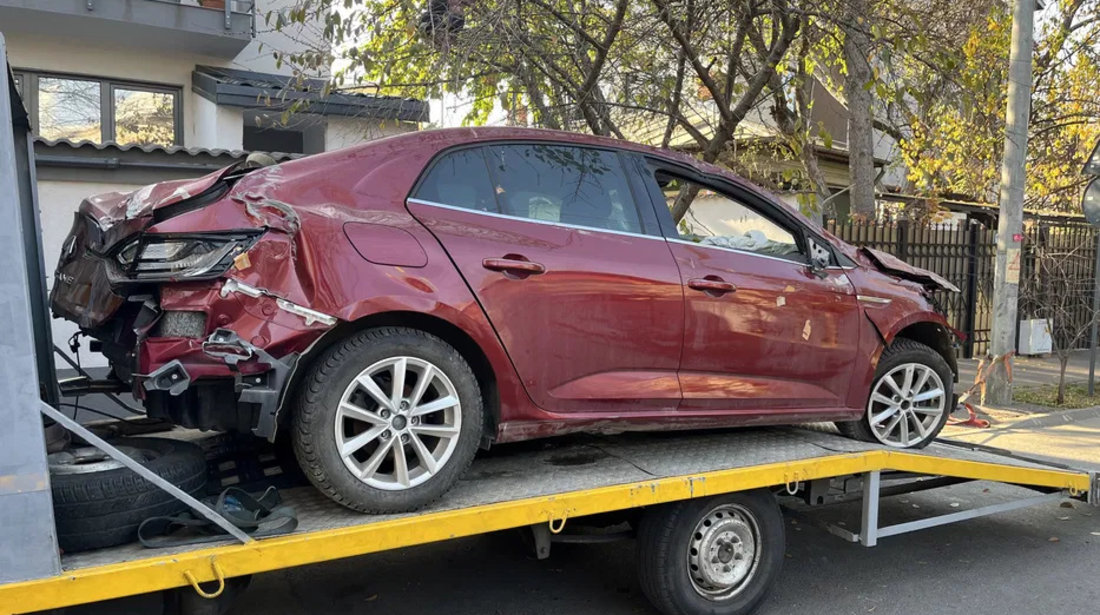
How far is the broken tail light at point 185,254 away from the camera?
3.11 m

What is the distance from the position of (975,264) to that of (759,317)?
34.4ft

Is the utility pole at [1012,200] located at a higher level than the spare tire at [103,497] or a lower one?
higher

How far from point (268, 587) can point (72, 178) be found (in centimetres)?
492

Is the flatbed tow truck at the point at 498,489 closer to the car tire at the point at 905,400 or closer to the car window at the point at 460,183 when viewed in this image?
the car tire at the point at 905,400

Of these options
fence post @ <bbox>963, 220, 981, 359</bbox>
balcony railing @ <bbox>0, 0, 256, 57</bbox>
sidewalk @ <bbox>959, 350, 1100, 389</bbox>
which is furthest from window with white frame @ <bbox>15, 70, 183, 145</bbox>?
fence post @ <bbox>963, 220, 981, 359</bbox>

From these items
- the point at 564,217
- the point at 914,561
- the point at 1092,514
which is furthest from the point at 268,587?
the point at 1092,514

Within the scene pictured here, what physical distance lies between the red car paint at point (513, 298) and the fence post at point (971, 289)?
9.66m

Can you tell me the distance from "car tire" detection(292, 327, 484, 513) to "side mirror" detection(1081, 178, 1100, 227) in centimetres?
921

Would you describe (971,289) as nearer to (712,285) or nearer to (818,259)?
(818,259)

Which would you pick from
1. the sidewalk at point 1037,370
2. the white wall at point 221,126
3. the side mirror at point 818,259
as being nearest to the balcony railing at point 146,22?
the white wall at point 221,126

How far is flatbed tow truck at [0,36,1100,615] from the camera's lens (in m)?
2.50

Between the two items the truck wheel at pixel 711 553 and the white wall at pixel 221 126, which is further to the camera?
the white wall at pixel 221 126

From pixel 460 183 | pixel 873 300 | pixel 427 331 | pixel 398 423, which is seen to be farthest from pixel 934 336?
pixel 398 423

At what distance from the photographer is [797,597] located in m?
4.46
